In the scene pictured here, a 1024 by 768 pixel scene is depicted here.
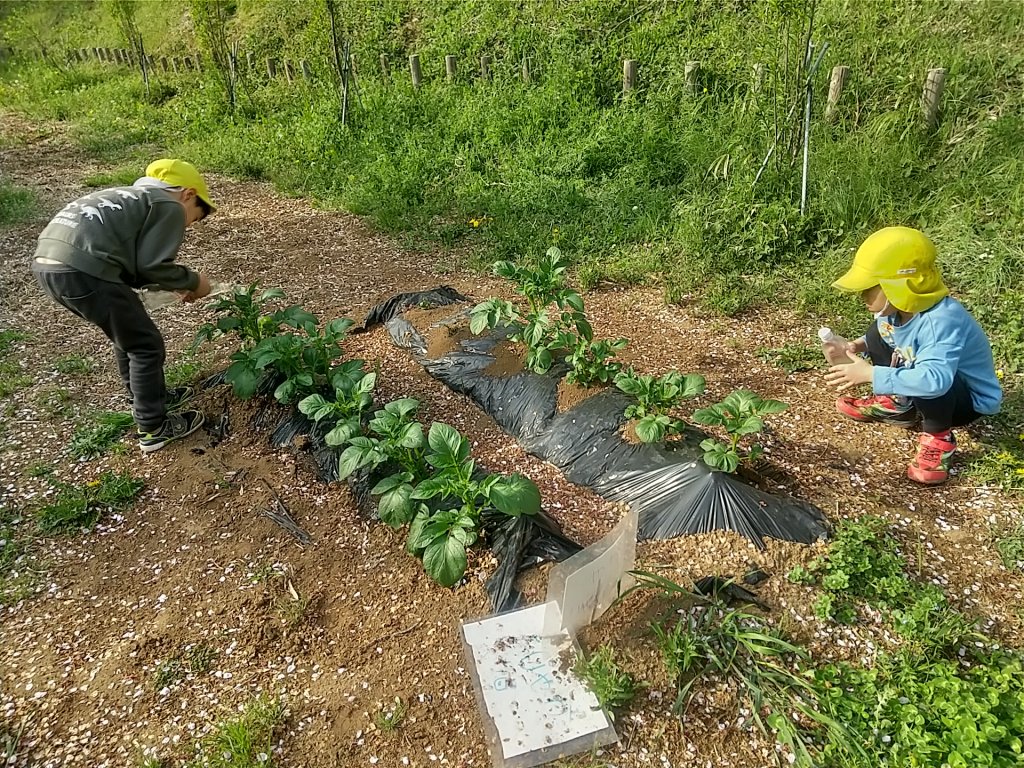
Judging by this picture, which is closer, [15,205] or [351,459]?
[351,459]

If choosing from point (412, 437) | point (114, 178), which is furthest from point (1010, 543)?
point (114, 178)

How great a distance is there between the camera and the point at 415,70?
759 cm

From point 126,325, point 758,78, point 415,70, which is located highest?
point 415,70

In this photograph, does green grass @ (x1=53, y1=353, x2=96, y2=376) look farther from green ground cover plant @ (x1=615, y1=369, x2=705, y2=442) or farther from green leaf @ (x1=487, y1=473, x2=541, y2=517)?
green ground cover plant @ (x1=615, y1=369, x2=705, y2=442)

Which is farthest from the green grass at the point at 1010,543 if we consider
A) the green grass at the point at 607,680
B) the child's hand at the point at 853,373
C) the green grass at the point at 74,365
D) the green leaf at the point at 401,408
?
the green grass at the point at 74,365

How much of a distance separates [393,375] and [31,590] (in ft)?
5.89

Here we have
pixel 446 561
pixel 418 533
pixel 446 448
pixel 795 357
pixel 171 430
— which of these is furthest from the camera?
pixel 795 357

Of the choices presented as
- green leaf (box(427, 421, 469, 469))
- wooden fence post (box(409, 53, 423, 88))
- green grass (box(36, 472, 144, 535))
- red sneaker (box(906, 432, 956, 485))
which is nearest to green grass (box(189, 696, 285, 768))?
green leaf (box(427, 421, 469, 469))

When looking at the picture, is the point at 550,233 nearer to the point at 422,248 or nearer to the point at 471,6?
the point at 422,248

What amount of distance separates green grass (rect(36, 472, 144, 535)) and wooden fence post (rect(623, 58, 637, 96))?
5.48 meters

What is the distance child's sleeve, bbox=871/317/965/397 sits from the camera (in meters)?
2.34

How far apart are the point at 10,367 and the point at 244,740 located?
3.19 metres

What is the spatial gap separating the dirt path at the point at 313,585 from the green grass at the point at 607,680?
0.21 feet

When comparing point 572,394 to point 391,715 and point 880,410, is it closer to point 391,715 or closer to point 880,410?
point 880,410
